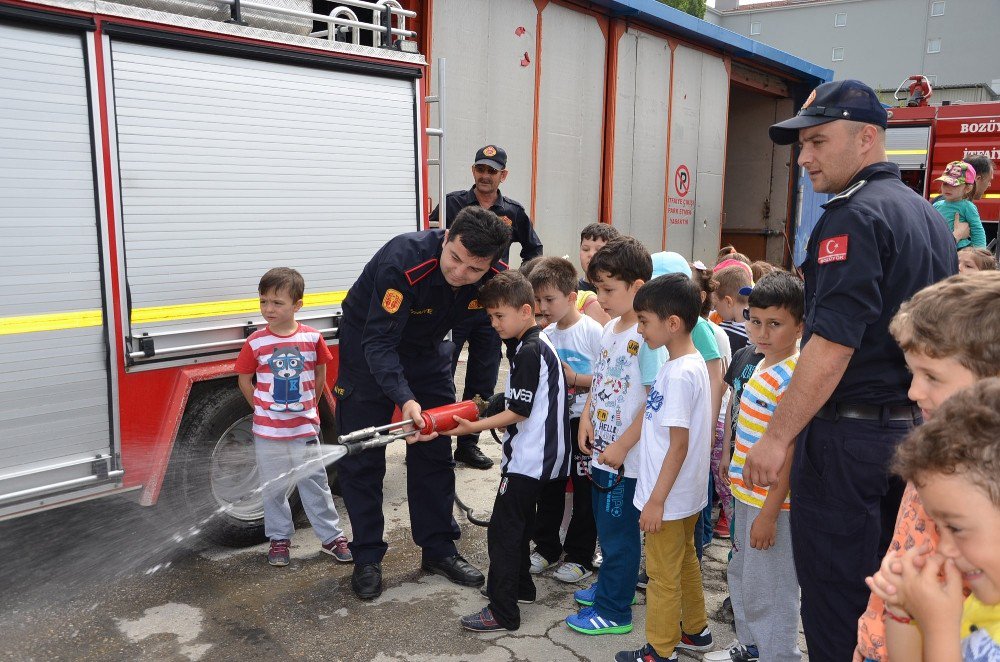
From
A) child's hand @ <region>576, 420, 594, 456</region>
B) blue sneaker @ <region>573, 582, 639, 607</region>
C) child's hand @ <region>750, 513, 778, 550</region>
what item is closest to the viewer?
child's hand @ <region>750, 513, 778, 550</region>

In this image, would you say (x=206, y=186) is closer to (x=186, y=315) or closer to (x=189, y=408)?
(x=186, y=315)

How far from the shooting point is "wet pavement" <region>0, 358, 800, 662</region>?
333 cm

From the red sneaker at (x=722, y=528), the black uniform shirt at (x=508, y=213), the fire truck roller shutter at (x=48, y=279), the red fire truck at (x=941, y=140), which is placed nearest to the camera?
the fire truck roller shutter at (x=48, y=279)

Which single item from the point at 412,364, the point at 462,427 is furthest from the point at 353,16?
the point at 462,427

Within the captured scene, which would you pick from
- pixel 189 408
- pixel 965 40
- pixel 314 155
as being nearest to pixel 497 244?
pixel 314 155

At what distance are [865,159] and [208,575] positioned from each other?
3.49 metres

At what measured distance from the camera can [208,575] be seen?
3.99 meters

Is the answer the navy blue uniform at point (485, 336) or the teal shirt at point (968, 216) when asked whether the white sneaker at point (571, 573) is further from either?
the teal shirt at point (968, 216)

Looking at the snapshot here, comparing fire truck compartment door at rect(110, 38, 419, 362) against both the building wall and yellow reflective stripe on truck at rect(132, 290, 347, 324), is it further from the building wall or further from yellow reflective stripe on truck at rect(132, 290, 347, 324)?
the building wall

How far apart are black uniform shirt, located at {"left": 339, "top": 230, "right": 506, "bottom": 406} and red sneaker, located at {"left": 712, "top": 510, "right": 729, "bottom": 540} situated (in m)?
1.97

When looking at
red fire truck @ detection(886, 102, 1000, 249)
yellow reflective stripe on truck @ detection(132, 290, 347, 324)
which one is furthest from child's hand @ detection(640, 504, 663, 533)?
red fire truck @ detection(886, 102, 1000, 249)

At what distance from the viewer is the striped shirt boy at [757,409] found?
297 centimetres

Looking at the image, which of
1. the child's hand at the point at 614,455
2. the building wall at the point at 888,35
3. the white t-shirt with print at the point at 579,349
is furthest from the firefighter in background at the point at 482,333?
the building wall at the point at 888,35

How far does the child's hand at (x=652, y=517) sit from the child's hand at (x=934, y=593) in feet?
5.27
